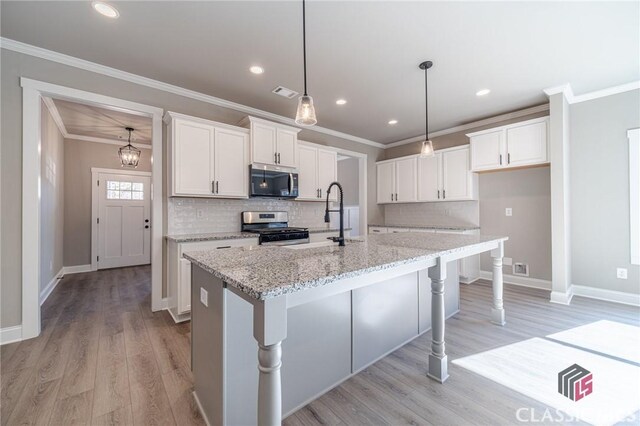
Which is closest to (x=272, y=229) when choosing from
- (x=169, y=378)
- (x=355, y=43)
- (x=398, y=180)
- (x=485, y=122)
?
(x=169, y=378)

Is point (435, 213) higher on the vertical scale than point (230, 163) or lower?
lower

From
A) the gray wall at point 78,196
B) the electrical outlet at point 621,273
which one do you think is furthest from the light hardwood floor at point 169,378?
the gray wall at point 78,196

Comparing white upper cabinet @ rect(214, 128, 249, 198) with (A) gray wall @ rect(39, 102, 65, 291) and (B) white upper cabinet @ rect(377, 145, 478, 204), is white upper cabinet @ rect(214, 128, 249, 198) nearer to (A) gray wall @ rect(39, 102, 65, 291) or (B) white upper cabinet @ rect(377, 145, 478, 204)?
(A) gray wall @ rect(39, 102, 65, 291)

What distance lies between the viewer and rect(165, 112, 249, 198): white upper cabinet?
3002 mm

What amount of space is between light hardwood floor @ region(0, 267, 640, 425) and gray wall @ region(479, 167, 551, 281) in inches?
39.2

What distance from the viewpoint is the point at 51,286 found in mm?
3953

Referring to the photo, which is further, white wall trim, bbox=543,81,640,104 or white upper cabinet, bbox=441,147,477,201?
white upper cabinet, bbox=441,147,477,201

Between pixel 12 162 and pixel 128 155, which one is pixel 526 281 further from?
pixel 128 155

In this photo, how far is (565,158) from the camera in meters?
3.37

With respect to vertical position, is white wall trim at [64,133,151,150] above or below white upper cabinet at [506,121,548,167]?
above

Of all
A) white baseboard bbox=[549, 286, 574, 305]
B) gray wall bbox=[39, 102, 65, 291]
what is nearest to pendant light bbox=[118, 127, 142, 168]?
gray wall bbox=[39, 102, 65, 291]

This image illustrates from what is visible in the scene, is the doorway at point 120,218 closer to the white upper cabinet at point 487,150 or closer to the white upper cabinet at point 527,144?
the white upper cabinet at point 487,150

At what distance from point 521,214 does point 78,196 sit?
312 inches

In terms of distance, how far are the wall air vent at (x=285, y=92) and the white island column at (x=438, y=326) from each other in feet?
8.68
